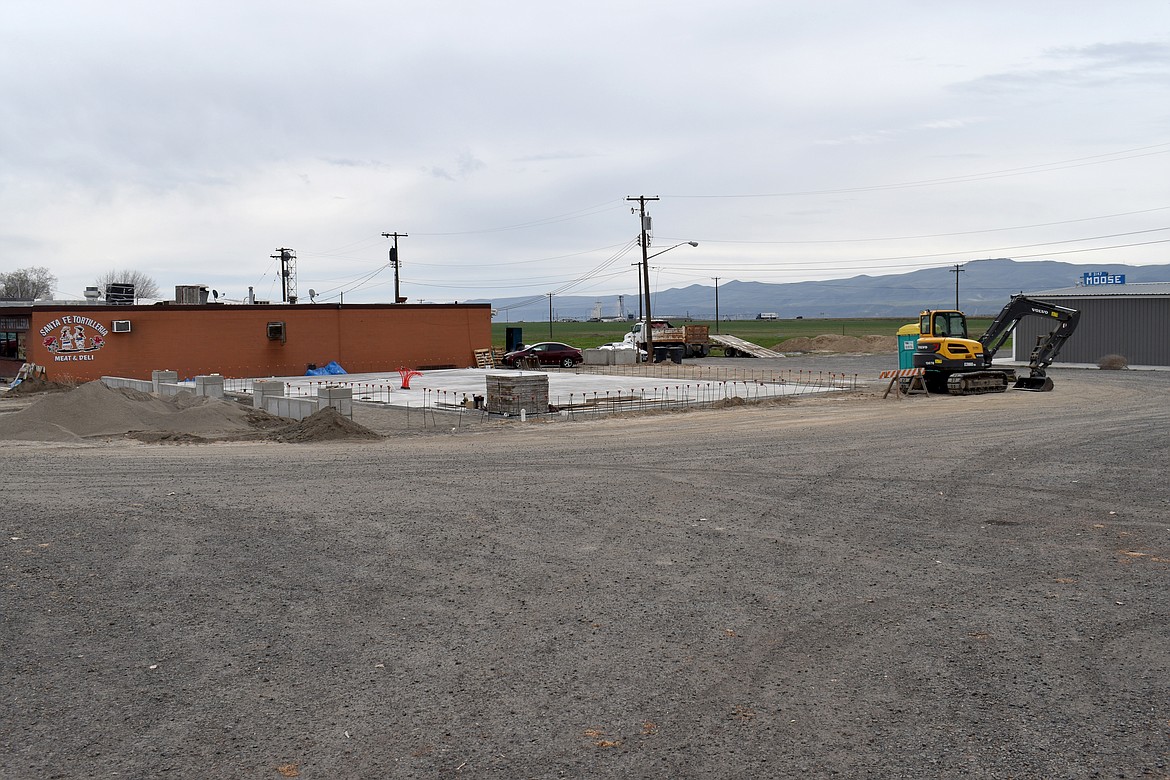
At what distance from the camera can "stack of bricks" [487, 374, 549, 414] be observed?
92.0ft

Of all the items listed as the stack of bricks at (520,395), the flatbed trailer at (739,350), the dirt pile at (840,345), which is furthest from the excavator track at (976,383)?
the dirt pile at (840,345)

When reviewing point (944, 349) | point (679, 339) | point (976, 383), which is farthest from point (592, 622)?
point (679, 339)

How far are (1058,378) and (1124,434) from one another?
2115cm

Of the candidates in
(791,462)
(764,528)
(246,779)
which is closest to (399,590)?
(246,779)

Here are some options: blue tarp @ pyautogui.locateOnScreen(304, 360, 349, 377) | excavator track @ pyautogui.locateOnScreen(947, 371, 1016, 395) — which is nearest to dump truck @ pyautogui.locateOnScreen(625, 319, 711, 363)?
blue tarp @ pyautogui.locateOnScreen(304, 360, 349, 377)

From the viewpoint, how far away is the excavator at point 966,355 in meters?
32.8

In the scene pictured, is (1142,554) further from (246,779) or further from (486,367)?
(486,367)

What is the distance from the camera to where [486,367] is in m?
54.8

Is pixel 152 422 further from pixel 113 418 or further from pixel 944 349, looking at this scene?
pixel 944 349

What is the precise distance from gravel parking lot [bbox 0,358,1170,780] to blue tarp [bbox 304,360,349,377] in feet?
106

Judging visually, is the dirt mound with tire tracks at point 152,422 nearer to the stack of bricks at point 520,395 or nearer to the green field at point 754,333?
the stack of bricks at point 520,395

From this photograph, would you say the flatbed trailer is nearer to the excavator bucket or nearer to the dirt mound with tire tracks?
the excavator bucket

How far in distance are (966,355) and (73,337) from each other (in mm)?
37113

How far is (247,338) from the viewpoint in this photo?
48188 millimetres
